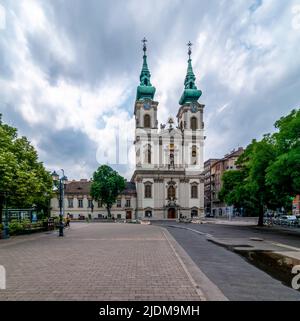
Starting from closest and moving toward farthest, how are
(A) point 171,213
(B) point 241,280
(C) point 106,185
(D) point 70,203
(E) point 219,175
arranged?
(B) point 241,280
(C) point 106,185
(A) point 171,213
(D) point 70,203
(E) point 219,175

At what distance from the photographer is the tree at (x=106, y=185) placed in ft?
210

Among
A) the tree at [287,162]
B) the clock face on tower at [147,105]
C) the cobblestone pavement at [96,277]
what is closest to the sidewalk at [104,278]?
the cobblestone pavement at [96,277]

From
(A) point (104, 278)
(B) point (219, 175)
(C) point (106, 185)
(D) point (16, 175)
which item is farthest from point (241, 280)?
(B) point (219, 175)

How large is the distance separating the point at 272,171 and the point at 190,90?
59198mm

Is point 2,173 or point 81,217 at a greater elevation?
point 2,173

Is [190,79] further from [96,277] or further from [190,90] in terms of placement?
[96,277]

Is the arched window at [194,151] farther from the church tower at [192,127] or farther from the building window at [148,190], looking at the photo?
the building window at [148,190]

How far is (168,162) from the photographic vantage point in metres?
73.1

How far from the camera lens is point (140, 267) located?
32.1 feet

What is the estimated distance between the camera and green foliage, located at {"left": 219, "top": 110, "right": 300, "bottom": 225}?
67.2 ft

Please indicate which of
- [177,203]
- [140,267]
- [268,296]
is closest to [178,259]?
[140,267]

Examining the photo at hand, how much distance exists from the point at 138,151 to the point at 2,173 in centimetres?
5329
